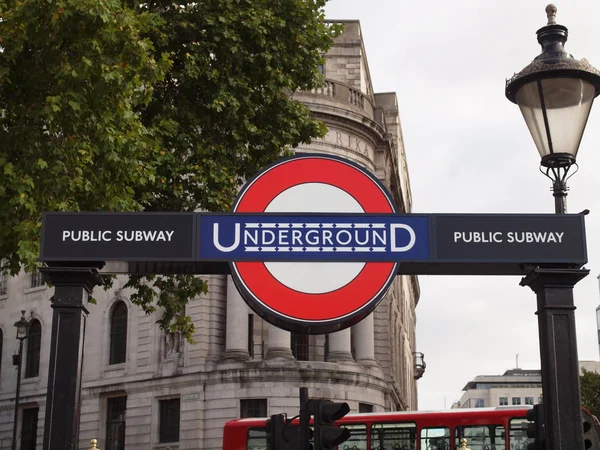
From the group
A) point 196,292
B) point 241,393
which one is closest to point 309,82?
point 196,292

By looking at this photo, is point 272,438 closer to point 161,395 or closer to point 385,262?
point 385,262

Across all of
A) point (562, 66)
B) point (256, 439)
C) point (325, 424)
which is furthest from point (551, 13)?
point (256, 439)

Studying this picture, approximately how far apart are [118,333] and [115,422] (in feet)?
14.3

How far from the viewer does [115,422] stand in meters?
45.8

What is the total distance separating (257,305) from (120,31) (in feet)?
41.0

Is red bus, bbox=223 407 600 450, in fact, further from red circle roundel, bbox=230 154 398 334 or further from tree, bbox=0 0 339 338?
red circle roundel, bbox=230 154 398 334

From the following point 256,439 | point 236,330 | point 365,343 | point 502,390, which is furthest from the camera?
point 502,390

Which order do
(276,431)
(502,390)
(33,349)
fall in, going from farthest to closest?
1. (502,390)
2. (33,349)
3. (276,431)

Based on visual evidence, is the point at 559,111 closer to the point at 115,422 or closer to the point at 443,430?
the point at 443,430

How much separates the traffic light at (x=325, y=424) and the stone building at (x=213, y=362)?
108 feet

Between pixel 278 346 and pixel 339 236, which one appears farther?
pixel 278 346

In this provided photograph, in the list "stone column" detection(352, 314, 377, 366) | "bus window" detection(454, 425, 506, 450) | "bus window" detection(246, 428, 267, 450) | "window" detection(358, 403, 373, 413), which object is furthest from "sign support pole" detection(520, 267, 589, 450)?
"stone column" detection(352, 314, 377, 366)

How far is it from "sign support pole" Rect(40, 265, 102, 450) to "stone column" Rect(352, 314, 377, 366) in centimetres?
3986

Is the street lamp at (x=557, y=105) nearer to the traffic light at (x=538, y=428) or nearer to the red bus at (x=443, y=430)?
the traffic light at (x=538, y=428)
